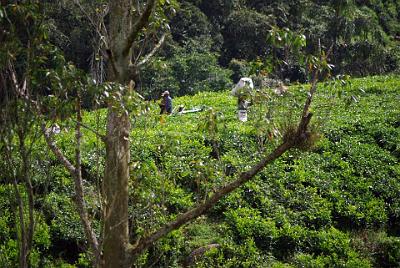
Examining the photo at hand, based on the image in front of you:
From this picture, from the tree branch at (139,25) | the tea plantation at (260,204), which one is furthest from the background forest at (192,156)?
the tree branch at (139,25)

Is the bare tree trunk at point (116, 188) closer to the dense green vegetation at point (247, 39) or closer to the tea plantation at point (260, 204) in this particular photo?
the tea plantation at point (260, 204)

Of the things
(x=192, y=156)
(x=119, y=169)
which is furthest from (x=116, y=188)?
(x=192, y=156)

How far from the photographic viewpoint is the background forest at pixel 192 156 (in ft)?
17.1

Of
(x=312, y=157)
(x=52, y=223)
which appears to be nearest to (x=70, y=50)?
(x=312, y=157)

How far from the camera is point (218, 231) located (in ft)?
A: 35.1

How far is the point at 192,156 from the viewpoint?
12211mm

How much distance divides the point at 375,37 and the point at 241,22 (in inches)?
262

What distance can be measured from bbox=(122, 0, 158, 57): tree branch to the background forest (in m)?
0.19

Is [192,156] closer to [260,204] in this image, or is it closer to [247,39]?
[260,204]

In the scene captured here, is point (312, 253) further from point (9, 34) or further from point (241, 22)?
point (241, 22)

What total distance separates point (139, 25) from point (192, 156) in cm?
706

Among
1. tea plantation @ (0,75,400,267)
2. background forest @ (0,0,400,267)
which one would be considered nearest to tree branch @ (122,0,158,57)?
background forest @ (0,0,400,267)

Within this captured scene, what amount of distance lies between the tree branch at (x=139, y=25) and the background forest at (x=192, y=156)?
0.19 metres

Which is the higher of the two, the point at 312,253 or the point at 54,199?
the point at 54,199
